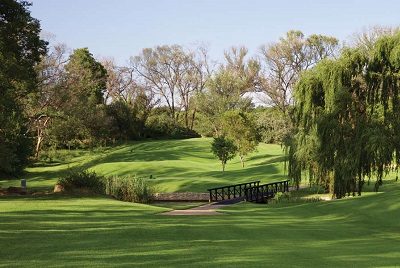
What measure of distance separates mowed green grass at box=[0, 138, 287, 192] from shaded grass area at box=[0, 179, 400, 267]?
51.0 feet

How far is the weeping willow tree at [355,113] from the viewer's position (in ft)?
82.8

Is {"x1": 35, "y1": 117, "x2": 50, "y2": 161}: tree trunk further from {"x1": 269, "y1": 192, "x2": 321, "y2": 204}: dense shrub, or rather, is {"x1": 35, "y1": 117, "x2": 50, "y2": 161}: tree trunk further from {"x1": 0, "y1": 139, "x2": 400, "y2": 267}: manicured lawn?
{"x1": 269, "y1": 192, "x2": 321, "y2": 204}: dense shrub

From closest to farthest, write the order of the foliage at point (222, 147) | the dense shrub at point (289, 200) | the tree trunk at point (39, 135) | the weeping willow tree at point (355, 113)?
the weeping willow tree at point (355, 113) → the dense shrub at point (289, 200) → the foliage at point (222, 147) → the tree trunk at point (39, 135)

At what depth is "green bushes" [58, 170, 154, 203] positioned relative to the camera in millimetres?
26375

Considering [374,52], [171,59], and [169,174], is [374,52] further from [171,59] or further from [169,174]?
[171,59]

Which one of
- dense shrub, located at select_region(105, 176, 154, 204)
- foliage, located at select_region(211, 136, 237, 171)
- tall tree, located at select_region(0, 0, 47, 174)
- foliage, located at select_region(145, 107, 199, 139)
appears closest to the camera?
tall tree, located at select_region(0, 0, 47, 174)

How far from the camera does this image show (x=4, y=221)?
1422cm

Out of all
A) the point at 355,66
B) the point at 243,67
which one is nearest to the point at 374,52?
the point at 355,66

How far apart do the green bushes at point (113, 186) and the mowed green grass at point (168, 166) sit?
643 centimetres

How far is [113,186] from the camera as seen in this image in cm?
2647

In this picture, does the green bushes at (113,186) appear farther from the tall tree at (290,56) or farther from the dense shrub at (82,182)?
the tall tree at (290,56)

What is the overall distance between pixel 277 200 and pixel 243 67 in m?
54.1

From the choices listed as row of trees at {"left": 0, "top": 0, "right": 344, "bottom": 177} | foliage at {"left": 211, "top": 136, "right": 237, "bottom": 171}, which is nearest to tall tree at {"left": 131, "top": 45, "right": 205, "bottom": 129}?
row of trees at {"left": 0, "top": 0, "right": 344, "bottom": 177}

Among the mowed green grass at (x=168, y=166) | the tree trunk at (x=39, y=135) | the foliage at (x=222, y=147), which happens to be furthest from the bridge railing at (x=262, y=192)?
the tree trunk at (x=39, y=135)
